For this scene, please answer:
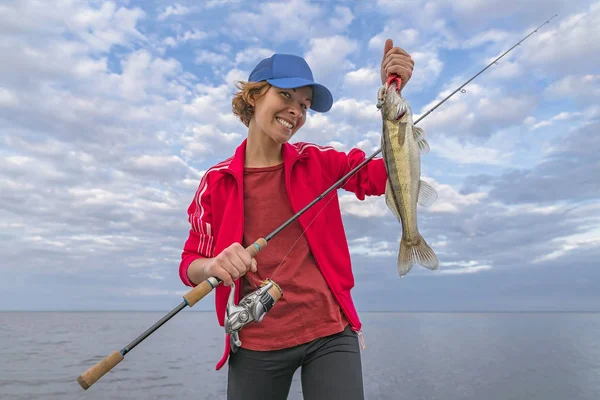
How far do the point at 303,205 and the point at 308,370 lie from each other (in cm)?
106

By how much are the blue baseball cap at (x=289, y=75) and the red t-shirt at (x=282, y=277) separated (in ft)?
1.94

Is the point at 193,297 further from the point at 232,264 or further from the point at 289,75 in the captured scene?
the point at 289,75

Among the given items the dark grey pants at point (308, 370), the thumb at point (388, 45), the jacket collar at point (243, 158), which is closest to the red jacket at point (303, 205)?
the jacket collar at point (243, 158)

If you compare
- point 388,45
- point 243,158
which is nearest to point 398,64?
point 388,45

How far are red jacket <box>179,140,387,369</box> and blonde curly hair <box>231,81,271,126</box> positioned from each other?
1.16ft

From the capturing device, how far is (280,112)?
3.13m

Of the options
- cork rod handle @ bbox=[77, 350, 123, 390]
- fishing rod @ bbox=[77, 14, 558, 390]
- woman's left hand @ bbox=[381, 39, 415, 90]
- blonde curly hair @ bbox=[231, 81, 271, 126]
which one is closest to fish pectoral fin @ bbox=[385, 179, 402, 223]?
A: fishing rod @ bbox=[77, 14, 558, 390]

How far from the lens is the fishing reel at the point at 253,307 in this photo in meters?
2.64

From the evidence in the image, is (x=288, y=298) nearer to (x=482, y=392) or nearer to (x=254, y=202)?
(x=254, y=202)

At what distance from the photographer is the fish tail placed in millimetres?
2705

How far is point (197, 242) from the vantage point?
10.8 feet

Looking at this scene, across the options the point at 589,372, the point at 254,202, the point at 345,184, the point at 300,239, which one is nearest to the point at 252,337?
the point at 300,239

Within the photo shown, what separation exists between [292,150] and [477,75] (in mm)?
1792

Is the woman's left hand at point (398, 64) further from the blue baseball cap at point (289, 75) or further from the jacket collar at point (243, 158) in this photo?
the jacket collar at point (243, 158)
